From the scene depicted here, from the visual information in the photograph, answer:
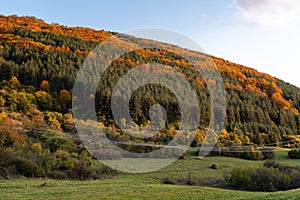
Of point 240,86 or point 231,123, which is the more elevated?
point 240,86

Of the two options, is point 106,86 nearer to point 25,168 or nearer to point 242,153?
point 242,153

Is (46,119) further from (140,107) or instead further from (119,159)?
(119,159)

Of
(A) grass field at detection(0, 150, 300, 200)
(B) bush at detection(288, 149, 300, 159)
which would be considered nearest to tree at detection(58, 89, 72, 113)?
(B) bush at detection(288, 149, 300, 159)

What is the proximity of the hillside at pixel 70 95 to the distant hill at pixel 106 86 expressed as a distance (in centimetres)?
13

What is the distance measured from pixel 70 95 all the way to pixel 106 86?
22.3 ft

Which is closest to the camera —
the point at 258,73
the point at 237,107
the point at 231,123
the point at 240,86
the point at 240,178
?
the point at 240,178

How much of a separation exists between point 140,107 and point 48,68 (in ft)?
78.3

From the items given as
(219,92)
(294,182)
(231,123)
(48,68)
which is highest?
(48,68)

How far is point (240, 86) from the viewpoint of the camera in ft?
263

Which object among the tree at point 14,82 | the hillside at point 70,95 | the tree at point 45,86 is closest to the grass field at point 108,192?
the hillside at point 70,95

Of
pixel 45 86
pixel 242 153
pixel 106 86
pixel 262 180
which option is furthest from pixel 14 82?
pixel 262 180

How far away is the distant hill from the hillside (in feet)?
0.44

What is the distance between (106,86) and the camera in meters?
56.8

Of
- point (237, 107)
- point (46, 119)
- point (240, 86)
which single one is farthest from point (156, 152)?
point (240, 86)
